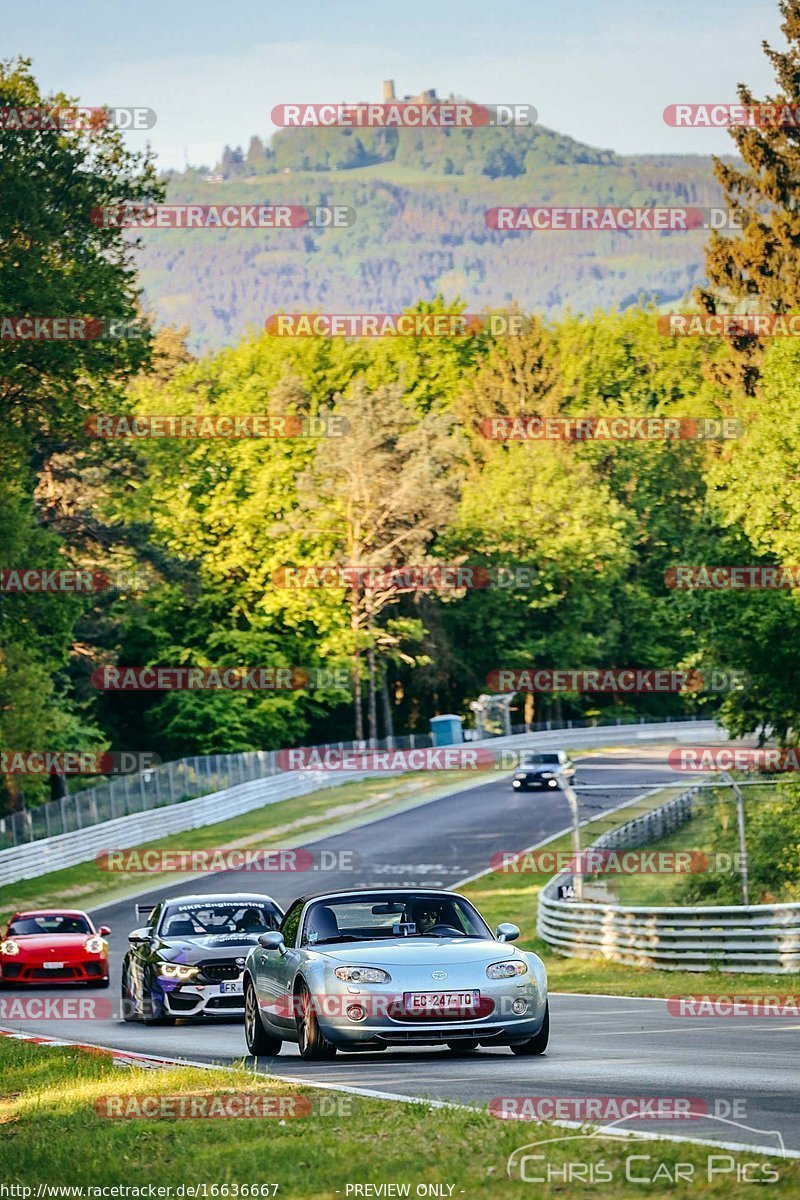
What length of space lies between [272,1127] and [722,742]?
243 feet

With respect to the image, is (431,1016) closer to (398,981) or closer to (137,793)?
(398,981)

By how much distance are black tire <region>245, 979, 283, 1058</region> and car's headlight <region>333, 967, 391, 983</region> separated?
180cm

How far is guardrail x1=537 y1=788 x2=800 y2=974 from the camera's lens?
25031 millimetres

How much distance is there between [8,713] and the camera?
48.6 m

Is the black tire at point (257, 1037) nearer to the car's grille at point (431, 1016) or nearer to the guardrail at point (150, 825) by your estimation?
the car's grille at point (431, 1016)

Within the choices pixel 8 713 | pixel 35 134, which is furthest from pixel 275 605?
pixel 35 134

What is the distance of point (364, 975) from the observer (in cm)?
1324

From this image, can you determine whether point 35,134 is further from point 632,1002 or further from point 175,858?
point 632,1002
